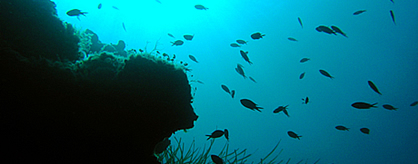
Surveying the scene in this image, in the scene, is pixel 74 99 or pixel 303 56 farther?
pixel 303 56

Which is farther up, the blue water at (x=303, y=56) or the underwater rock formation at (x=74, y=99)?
the blue water at (x=303, y=56)

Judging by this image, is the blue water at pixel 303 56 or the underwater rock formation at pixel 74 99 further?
the blue water at pixel 303 56

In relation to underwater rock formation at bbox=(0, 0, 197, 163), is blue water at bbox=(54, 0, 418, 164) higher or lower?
higher

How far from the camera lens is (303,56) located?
49.2m

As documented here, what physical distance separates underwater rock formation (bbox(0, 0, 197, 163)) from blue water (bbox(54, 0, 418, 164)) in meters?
25.4

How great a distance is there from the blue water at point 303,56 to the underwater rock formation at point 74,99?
25436mm

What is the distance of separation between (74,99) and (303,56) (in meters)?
53.2

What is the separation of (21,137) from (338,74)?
6062 centimetres

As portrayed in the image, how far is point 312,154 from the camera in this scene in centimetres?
7125

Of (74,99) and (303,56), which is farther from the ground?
(303,56)

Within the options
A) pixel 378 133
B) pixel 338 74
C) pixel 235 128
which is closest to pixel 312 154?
pixel 378 133

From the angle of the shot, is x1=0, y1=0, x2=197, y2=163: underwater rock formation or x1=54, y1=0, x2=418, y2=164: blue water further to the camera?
x1=54, y1=0, x2=418, y2=164: blue water

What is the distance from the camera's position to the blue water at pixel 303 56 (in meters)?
37.8

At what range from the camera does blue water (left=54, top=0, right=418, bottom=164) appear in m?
37.8
